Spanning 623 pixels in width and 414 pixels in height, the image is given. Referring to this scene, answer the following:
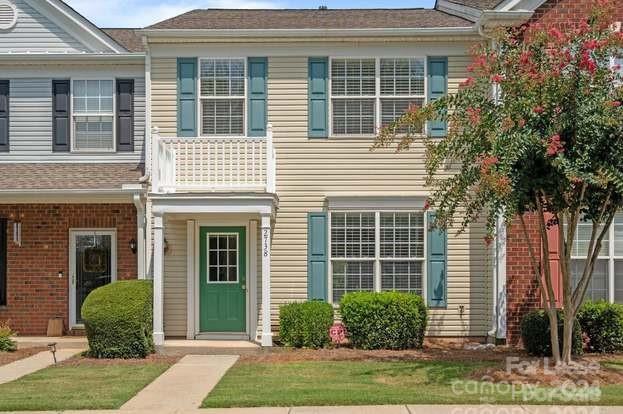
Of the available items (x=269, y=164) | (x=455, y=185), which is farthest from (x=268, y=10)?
(x=455, y=185)

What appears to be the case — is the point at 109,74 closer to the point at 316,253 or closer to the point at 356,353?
the point at 316,253

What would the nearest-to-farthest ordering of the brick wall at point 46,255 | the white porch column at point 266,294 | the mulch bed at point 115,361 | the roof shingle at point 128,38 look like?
the mulch bed at point 115,361
the white porch column at point 266,294
the brick wall at point 46,255
the roof shingle at point 128,38

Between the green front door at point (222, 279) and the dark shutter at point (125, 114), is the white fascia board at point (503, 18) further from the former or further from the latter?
the dark shutter at point (125, 114)

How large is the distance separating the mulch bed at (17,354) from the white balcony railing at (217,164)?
368cm

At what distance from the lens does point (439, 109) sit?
38.5 ft

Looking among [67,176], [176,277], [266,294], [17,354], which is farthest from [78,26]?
[266,294]

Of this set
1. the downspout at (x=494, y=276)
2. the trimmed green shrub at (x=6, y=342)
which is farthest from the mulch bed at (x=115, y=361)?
the downspout at (x=494, y=276)

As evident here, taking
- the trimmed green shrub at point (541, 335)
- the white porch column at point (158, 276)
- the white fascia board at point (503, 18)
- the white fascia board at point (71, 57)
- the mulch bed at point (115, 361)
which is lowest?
the mulch bed at point (115, 361)

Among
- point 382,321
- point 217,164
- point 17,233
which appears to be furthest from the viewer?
point 17,233

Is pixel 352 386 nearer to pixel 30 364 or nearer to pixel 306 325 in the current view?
pixel 306 325

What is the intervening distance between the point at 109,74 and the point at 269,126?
13.6 feet

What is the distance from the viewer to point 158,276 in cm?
1420

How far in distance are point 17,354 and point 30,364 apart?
1127 mm

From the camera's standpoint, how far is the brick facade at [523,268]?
14.7 m
